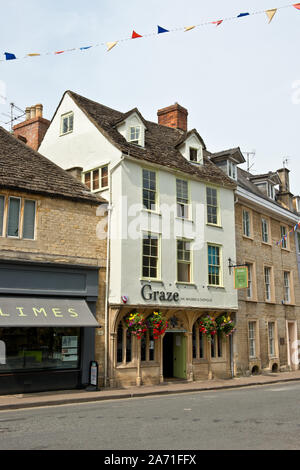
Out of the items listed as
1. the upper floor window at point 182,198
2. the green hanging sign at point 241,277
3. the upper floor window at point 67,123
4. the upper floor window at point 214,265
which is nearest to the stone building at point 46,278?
the upper floor window at point 67,123

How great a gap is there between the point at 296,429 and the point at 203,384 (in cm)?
1063

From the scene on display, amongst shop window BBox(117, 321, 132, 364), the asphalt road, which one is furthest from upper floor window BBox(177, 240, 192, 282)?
the asphalt road

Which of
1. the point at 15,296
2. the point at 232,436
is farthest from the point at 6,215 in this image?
the point at 232,436

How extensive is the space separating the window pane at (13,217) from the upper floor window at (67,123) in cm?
648

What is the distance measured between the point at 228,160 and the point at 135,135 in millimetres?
6359

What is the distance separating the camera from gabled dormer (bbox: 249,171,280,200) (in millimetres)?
29750

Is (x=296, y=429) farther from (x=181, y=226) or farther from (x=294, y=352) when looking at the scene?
(x=294, y=352)

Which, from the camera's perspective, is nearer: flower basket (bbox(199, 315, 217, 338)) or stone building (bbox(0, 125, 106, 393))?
stone building (bbox(0, 125, 106, 393))

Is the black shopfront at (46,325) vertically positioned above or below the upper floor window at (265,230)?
below

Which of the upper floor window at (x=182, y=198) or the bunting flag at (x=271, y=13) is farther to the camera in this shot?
the upper floor window at (x=182, y=198)

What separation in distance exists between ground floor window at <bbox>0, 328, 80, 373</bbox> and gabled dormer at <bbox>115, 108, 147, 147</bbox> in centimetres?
860

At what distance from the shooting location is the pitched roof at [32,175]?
1616 centimetres

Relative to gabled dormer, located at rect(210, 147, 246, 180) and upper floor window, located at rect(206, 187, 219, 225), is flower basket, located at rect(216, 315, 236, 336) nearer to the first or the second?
upper floor window, located at rect(206, 187, 219, 225)

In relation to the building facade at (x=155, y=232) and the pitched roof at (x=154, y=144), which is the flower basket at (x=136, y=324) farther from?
the pitched roof at (x=154, y=144)
